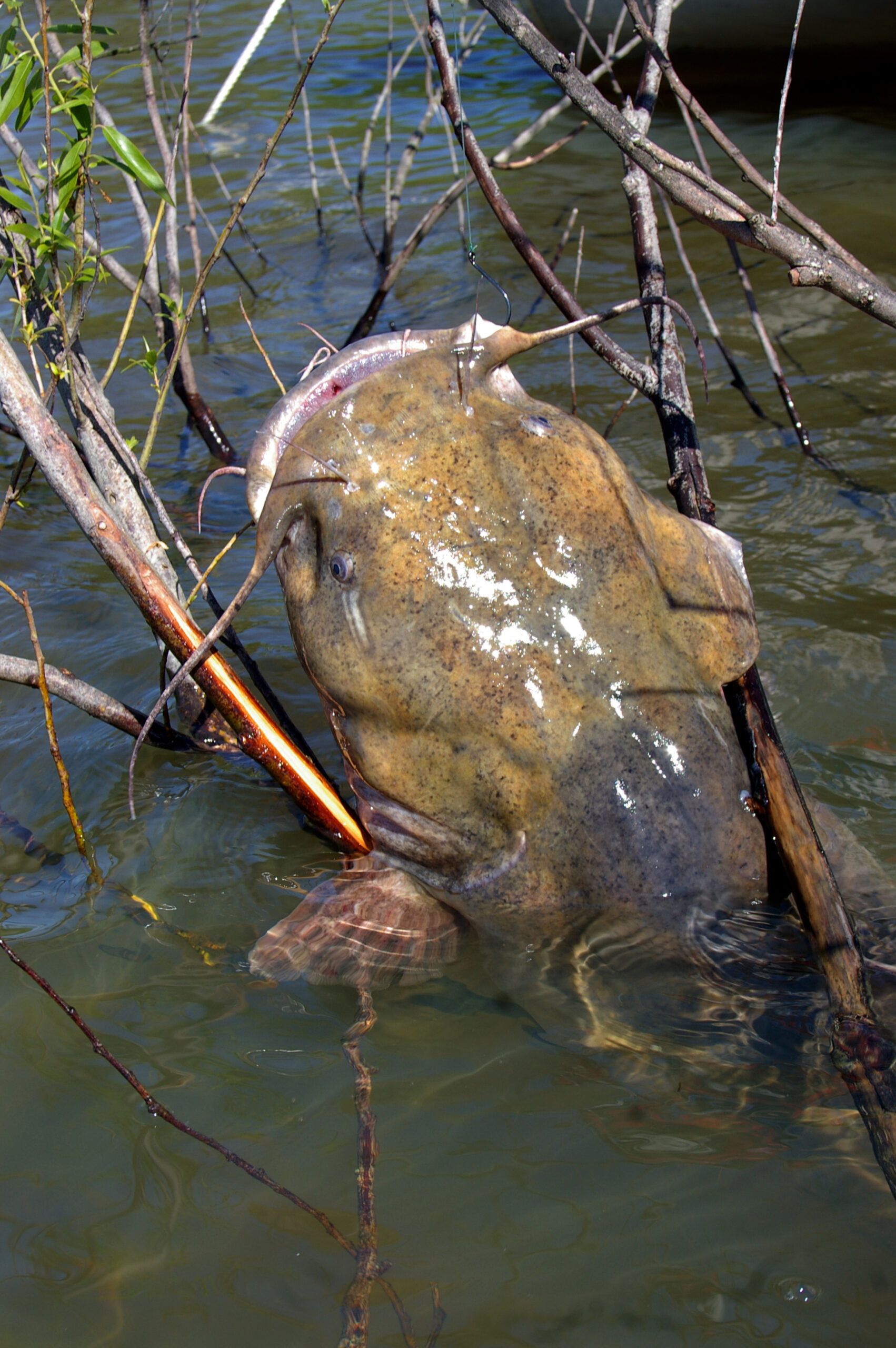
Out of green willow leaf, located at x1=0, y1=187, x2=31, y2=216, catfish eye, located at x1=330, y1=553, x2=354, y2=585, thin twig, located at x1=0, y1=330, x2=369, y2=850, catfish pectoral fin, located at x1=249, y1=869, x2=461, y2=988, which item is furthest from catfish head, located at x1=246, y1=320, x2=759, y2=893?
green willow leaf, located at x1=0, y1=187, x2=31, y2=216

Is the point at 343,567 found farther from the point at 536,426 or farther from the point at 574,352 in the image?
the point at 574,352

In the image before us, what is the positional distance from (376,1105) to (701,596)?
1.29 m

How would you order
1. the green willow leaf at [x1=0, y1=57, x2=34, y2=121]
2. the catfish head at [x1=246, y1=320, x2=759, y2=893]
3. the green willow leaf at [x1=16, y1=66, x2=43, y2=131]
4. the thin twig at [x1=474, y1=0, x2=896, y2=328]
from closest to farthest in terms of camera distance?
the thin twig at [x1=474, y1=0, x2=896, y2=328] → the catfish head at [x1=246, y1=320, x2=759, y2=893] → the green willow leaf at [x1=0, y1=57, x2=34, y2=121] → the green willow leaf at [x1=16, y1=66, x2=43, y2=131]

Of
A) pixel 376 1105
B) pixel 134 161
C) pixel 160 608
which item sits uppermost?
pixel 134 161

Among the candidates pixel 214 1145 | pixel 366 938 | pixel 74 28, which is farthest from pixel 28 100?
pixel 214 1145

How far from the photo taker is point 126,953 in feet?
8.73

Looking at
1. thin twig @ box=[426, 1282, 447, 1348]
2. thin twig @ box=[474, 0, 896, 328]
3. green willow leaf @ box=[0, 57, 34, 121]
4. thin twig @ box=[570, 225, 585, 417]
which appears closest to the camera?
thin twig @ box=[426, 1282, 447, 1348]

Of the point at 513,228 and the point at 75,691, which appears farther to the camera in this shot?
the point at 513,228

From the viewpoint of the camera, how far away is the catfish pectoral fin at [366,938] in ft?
7.89

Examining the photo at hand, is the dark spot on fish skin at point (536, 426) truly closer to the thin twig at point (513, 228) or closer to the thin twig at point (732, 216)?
the thin twig at point (732, 216)

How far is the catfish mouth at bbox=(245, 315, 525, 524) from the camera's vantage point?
218 cm

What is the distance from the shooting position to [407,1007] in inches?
97.7

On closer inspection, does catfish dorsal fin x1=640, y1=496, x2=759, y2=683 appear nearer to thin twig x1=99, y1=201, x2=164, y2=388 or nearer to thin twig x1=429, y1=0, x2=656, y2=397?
thin twig x1=429, y1=0, x2=656, y2=397

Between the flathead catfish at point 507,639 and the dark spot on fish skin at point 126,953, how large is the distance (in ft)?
2.55
